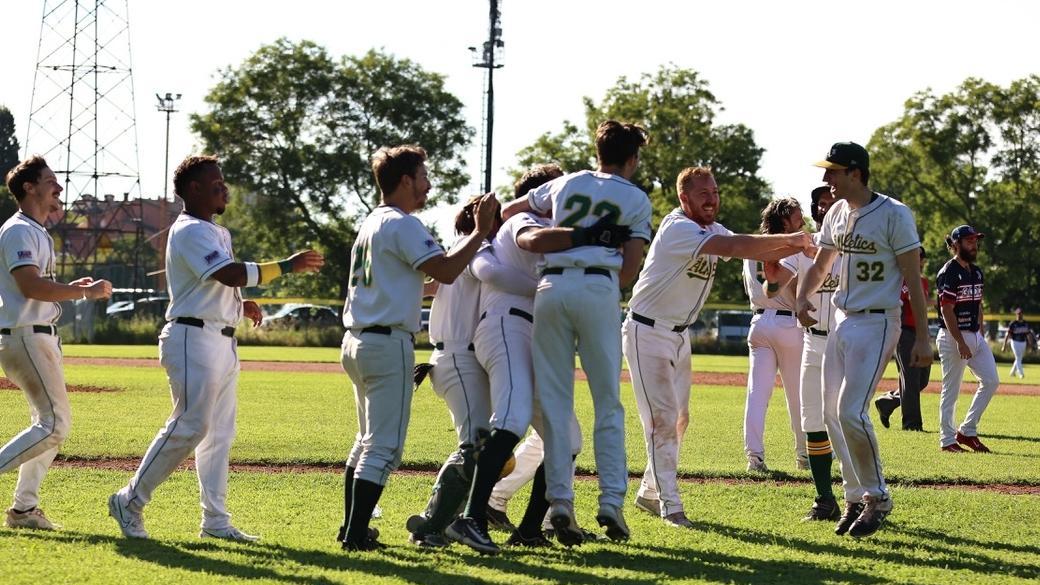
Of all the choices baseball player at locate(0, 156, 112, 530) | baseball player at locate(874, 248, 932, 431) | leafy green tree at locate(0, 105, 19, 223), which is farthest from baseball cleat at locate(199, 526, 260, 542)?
leafy green tree at locate(0, 105, 19, 223)

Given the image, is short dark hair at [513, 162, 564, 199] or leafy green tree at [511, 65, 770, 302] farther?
leafy green tree at [511, 65, 770, 302]

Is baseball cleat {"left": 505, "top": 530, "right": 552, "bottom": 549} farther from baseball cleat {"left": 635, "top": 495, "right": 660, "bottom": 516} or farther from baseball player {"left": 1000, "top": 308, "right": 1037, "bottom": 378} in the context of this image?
baseball player {"left": 1000, "top": 308, "right": 1037, "bottom": 378}

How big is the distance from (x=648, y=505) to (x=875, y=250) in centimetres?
227

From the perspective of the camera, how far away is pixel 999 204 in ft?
214

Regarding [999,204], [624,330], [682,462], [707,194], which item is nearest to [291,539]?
[624,330]

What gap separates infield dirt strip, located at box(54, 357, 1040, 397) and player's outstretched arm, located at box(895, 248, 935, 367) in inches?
666

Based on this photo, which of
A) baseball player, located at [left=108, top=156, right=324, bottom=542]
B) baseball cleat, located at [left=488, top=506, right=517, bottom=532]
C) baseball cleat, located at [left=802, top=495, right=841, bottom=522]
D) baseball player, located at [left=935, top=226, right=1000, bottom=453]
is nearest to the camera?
baseball player, located at [left=108, top=156, right=324, bottom=542]

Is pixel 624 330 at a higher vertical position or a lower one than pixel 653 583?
higher

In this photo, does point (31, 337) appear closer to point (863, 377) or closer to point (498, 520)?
point (498, 520)

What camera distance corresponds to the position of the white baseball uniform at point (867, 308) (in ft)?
26.0

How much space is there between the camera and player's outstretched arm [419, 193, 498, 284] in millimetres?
6941

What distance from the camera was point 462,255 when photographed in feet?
22.9

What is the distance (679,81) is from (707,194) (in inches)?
2246

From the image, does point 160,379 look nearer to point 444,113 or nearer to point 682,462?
point 682,462
